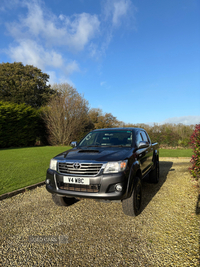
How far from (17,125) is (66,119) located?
5.60m

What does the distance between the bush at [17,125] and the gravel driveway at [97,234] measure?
1673cm

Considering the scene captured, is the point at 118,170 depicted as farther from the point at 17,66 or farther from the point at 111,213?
the point at 17,66

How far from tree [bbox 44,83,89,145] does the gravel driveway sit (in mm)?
17927

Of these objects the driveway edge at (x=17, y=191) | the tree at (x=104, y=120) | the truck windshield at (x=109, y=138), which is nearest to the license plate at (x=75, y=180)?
the truck windshield at (x=109, y=138)

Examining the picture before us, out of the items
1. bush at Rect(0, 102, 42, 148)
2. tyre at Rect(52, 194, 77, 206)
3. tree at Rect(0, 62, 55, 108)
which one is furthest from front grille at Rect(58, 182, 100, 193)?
tree at Rect(0, 62, 55, 108)

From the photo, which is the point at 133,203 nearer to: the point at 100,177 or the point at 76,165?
the point at 100,177

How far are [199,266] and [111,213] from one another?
1769 millimetres

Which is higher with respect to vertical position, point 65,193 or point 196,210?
point 65,193

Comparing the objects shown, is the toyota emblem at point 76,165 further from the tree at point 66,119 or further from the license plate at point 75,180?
the tree at point 66,119

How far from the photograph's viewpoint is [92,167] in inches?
120

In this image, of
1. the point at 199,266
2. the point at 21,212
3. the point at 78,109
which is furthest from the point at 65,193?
the point at 78,109

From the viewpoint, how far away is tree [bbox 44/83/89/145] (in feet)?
72.3

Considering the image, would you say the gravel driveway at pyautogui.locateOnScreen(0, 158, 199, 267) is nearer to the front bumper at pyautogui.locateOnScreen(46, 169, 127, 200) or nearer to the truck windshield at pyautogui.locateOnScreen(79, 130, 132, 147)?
the front bumper at pyautogui.locateOnScreen(46, 169, 127, 200)

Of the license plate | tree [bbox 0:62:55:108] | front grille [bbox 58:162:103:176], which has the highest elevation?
tree [bbox 0:62:55:108]
